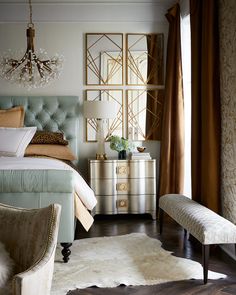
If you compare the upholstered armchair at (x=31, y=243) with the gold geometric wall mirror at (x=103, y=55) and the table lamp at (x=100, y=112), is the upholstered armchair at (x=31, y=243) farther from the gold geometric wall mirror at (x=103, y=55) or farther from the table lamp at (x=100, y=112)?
the gold geometric wall mirror at (x=103, y=55)

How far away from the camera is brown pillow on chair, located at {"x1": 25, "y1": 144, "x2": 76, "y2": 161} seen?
420cm

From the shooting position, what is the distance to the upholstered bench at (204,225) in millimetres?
2641

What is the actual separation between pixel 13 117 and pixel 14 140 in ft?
2.03

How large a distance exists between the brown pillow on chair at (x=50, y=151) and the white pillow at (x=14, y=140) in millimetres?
81

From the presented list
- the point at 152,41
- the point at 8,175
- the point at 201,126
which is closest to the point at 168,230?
the point at 201,126

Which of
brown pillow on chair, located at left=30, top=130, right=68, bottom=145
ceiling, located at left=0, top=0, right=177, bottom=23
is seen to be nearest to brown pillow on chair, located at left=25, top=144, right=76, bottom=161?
brown pillow on chair, located at left=30, top=130, right=68, bottom=145

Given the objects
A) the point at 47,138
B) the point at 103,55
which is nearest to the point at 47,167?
the point at 47,138

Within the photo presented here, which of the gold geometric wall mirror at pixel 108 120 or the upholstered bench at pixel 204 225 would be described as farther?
the gold geometric wall mirror at pixel 108 120

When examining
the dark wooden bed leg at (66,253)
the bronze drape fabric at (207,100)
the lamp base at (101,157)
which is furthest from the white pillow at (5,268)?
the lamp base at (101,157)

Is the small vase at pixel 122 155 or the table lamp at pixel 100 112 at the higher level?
the table lamp at pixel 100 112

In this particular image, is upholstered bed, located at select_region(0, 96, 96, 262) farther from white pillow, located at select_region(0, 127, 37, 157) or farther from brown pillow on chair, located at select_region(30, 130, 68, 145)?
brown pillow on chair, located at select_region(30, 130, 68, 145)

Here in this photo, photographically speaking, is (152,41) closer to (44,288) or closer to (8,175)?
(8,175)

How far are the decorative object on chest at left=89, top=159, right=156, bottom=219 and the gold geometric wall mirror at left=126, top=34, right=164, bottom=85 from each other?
4.00 feet

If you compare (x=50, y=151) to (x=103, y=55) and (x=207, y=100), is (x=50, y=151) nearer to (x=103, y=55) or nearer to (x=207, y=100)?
(x=103, y=55)
